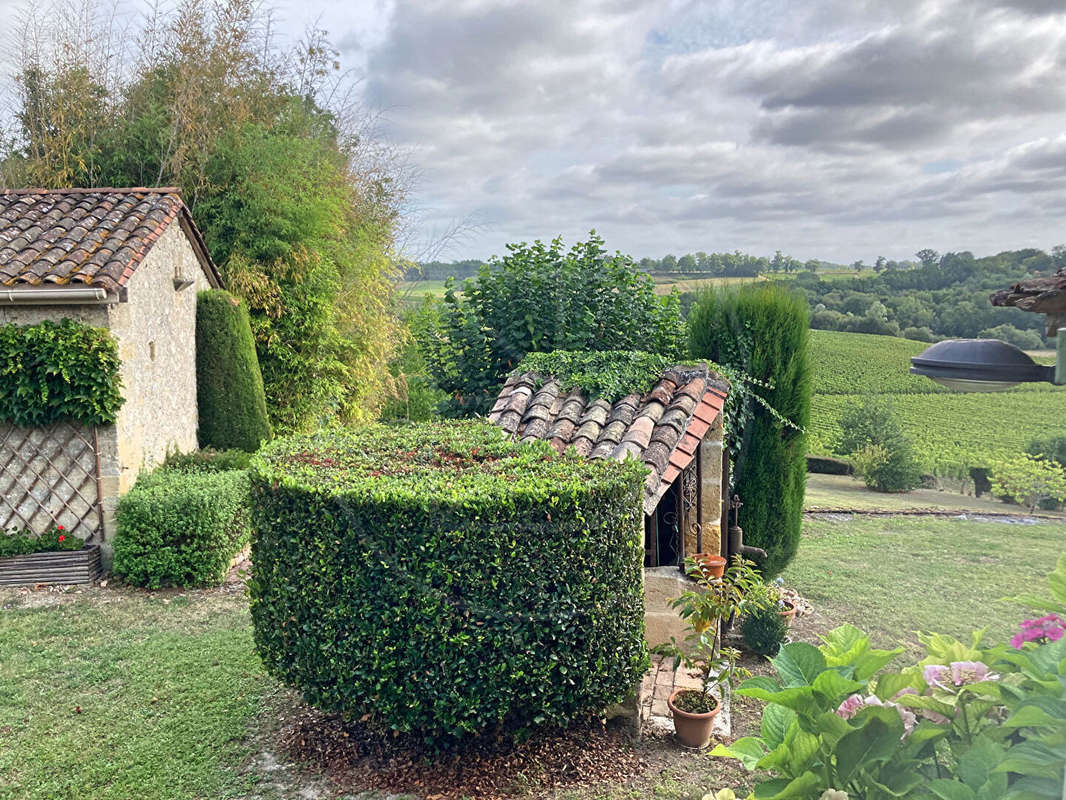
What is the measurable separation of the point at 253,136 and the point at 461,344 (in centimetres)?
712

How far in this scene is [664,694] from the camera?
5.67m

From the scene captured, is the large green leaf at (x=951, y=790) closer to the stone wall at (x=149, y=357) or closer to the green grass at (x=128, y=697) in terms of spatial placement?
the green grass at (x=128, y=697)

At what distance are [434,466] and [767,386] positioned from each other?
14.9ft

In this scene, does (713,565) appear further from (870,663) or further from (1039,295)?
(870,663)

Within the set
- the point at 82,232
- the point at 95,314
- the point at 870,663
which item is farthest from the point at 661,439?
the point at 82,232

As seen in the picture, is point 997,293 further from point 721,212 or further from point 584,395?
point 584,395

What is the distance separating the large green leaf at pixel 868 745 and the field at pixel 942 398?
2.08 feet

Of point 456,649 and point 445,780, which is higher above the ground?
point 456,649

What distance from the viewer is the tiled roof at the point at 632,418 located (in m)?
5.39

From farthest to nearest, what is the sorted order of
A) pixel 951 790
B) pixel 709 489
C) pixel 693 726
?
1. pixel 709 489
2. pixel 693 726
3. pixel 951 790

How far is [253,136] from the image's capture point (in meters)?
12.8


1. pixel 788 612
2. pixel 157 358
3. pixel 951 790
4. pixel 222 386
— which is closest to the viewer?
pixel 951 790

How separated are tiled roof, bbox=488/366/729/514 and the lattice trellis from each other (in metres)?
5.74

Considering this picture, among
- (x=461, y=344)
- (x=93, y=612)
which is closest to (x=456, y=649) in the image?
(x=461, y=344)
